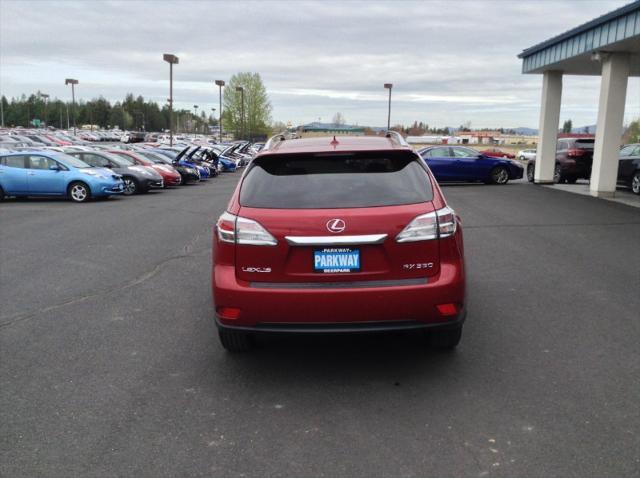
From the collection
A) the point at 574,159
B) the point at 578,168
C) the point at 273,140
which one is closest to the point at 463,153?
the point at 574,159

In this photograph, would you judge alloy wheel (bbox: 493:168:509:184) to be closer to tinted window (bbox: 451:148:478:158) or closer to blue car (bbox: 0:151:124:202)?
tinted window (bbox: 451:148:478:158)

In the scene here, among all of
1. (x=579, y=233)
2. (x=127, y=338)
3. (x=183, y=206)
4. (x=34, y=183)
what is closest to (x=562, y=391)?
(x=127, y=338)

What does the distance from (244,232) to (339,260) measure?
678 millimetres

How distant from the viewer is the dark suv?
74.7 ft

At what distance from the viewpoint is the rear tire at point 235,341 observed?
4.69 m

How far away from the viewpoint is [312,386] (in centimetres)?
433

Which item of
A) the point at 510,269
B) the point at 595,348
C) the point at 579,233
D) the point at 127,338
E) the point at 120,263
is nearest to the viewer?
the point at 595,348

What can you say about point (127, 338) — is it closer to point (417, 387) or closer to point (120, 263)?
point (417, 387)

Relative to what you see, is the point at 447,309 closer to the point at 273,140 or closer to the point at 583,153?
the point at 273,140

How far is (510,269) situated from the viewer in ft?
26.2

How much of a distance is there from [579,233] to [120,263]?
7942mm

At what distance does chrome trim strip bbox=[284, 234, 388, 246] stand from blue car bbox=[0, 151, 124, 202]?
49.4ft

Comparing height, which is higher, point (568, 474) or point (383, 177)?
point (383, 177)

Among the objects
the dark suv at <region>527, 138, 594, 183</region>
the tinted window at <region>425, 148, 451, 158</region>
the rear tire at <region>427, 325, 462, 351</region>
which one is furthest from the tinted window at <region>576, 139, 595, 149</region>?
the rear tire at <region>427, 325, 462, 351</region>
